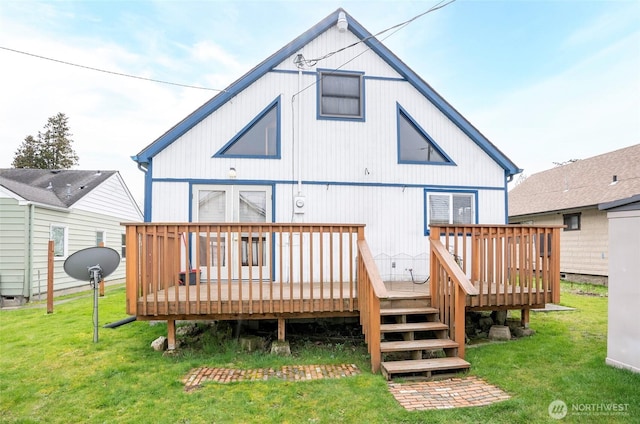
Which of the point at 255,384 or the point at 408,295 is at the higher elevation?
the point at 408,295

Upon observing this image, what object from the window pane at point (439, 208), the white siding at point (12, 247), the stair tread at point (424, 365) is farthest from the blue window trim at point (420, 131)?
the white siding at point (12, 247)

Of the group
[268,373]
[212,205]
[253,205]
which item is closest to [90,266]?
[212,205]

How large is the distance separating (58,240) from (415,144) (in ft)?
38.0

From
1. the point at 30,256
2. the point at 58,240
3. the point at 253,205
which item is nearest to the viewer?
the point at 253,205

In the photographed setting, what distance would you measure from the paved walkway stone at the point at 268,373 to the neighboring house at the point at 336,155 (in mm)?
3004

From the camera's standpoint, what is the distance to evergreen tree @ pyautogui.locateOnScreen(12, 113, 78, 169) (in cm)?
2989

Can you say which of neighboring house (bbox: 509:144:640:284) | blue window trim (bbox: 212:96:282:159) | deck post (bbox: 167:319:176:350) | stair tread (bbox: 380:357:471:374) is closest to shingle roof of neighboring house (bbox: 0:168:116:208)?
blue window trim (bbox: 212:96:282:159)

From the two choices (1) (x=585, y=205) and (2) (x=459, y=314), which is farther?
(1) (x=585, y=205)

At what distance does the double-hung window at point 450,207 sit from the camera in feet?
24.2

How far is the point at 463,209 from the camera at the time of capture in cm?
753

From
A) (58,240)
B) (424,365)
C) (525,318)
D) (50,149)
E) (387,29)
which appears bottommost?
(424,365)

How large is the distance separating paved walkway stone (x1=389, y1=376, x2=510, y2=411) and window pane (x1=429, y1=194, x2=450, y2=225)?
3752 millimetres

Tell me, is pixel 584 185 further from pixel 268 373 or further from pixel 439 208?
pixel 268 373

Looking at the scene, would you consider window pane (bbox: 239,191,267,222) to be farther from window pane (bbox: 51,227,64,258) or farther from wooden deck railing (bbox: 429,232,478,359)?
window pane (bbox: 51,227,64,258)
